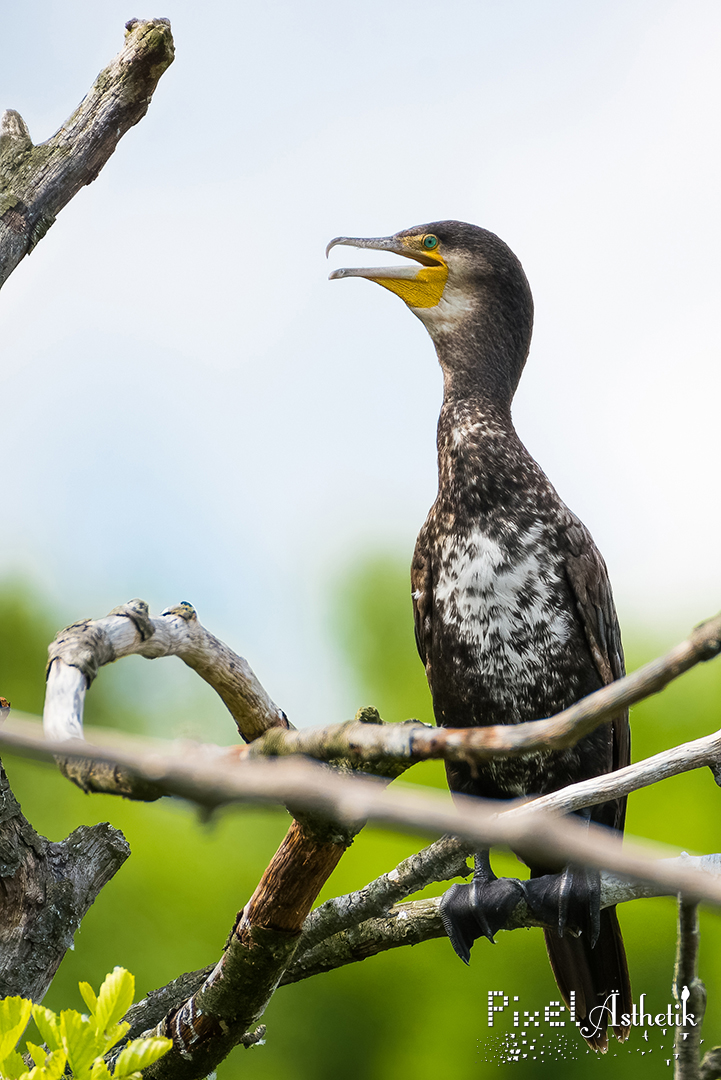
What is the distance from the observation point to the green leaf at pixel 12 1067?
41.9 inches

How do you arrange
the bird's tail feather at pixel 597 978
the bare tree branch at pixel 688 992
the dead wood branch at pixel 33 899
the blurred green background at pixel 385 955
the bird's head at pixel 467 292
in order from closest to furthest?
the bare tree branch at pixel 688 992, the dead wood branch at pixel 33 899, the bird's tail feather at pixel 597 978, the bird's head at pixel 467 292, the blurred green background at pixel 385 955

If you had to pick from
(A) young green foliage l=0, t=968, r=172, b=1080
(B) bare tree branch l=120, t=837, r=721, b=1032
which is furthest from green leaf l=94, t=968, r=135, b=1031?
(B) bare tree branch l=120, t=837, r=721, b=1032

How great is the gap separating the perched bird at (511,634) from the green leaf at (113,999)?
772 millimetres

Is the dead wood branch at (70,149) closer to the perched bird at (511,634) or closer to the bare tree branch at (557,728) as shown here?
the perched bird at (511,634)

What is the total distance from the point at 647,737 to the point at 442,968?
4.98 feet

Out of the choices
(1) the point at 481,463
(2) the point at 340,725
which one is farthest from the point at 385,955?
(2) the point at 340,725

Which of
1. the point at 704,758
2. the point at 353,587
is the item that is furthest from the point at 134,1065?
the point at 353,587

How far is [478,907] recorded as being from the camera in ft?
5.36

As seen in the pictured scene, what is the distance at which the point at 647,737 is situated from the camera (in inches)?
175

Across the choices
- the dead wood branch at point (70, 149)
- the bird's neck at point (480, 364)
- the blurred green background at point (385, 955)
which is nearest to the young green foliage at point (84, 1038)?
the dead wood branch at point (70, 149)

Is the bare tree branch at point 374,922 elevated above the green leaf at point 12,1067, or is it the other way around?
the bare tree branch at point 374,922

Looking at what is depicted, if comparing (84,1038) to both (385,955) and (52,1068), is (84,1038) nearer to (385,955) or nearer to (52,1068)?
(52,1068)

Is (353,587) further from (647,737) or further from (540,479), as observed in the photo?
(540,479)

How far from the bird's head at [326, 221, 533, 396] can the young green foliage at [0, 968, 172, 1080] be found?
1297mm
